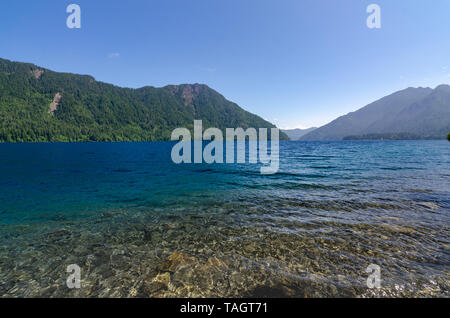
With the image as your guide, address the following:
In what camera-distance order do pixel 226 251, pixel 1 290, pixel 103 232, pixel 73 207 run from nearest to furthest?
pixel 1 290
pixel 226 251
pixel 103 232
pixel 73 207

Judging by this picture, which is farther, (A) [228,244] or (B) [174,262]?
(A) [228,244]

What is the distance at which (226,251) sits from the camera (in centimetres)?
855

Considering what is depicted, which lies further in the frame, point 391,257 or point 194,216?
point 194,216

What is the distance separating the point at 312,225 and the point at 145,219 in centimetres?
1082

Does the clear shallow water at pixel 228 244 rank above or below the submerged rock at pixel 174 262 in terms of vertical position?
above

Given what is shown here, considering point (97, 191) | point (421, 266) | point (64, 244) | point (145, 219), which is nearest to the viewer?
point (421, 266)

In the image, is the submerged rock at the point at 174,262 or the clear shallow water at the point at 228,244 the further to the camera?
the submerged rock at the point at 174,262

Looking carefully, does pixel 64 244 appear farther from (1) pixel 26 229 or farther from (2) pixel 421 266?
(2) pixel 421 266

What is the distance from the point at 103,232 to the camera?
35.0 ft

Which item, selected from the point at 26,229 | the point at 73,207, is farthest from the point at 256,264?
the point at 73,207

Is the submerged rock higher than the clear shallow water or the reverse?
the reverse

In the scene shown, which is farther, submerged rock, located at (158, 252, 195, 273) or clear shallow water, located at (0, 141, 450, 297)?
submerged rock, located at (158, 252, 195, 273)
